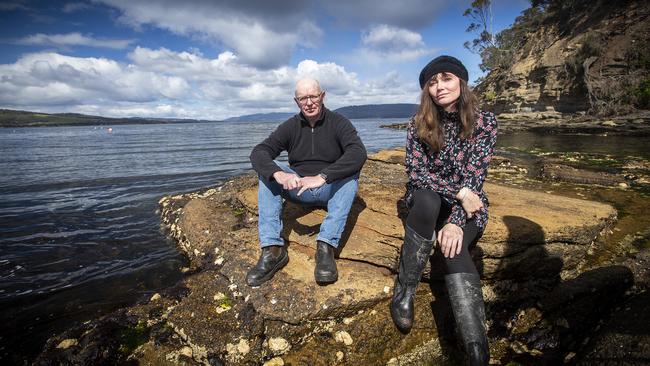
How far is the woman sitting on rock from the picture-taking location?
354 cm

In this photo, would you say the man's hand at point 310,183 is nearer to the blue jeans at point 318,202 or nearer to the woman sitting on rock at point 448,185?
the blue jeans at point 318,202

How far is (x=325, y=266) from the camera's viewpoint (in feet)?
14.5

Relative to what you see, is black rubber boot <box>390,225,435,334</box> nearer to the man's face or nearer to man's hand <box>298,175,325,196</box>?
man's hand <box>298,175,325,196</box>

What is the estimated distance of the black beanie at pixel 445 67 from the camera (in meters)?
3.78

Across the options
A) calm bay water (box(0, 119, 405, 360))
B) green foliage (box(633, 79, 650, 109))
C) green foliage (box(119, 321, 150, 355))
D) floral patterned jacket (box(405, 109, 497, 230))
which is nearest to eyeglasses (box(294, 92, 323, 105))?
floral patterned jacket (box(405, 109, 497, 230))

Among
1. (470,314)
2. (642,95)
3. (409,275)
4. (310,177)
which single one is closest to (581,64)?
(642,95)

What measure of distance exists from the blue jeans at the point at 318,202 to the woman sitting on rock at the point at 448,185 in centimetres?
96

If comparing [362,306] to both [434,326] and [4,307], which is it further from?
[4,307]

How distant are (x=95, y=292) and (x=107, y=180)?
1303 centimetres

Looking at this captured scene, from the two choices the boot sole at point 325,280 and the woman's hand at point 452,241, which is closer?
the woman's hand at point 452,241

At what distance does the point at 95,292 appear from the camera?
18.4 ft

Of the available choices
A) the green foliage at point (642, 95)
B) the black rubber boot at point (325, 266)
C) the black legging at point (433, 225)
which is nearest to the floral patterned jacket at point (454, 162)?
the black legging at point (433, 225)

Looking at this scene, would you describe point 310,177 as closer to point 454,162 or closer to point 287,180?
point 287,180

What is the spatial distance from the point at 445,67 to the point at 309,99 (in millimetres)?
2055
